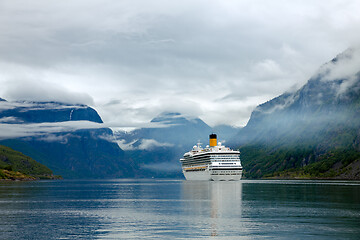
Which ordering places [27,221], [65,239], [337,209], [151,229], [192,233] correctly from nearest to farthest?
[65,239] → [192,233] → [151,229] → [27,221] → [337,209]

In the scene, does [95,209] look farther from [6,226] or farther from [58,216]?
[6,226]

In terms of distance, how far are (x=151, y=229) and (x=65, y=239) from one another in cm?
1462

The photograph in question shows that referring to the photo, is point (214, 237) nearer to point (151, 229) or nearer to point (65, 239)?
point (151, 229)

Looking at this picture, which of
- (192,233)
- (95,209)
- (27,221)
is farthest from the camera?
(95,209)

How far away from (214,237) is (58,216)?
133 ft

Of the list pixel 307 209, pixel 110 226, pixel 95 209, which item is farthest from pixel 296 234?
pixel 95 209

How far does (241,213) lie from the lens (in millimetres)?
95000

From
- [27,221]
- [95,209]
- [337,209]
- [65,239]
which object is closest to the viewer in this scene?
[65,239]

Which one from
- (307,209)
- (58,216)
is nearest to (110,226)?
(58,216)

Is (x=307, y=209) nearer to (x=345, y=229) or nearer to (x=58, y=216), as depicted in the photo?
(x=345, y=229)

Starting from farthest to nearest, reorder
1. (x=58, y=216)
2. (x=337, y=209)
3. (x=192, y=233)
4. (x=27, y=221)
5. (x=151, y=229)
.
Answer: (x=337, y=209), (x=58, y=216), (x=27, y=221), (x=151, y=229), (x=192, y=233)

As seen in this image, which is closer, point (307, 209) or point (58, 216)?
point (58, 216)

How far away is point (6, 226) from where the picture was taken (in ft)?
250

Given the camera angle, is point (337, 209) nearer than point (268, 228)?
No
